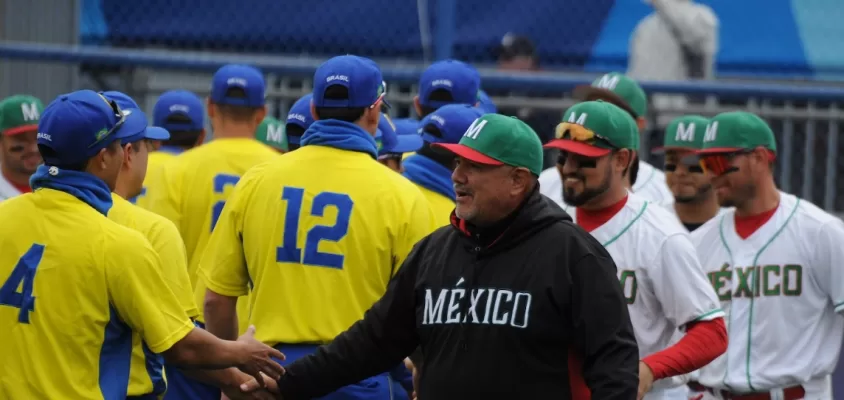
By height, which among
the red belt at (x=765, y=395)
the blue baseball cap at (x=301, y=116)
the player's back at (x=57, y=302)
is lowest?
the red belt at (x=765, y=395)

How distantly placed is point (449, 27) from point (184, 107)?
77.5 inches

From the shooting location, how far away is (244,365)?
4930 millimetres

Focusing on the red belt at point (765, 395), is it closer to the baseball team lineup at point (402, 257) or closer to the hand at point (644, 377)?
the baseball team lineup at point (402, 257)

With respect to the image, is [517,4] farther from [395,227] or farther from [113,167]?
[113,167]

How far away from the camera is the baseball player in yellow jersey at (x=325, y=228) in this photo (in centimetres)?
539

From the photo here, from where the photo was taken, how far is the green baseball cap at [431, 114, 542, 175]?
454 cm

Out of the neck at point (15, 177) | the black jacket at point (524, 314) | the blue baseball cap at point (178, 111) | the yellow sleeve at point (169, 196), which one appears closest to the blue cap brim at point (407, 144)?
the yellow sleeve at point (169, 196)

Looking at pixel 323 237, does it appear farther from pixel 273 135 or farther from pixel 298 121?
pixel 273 135

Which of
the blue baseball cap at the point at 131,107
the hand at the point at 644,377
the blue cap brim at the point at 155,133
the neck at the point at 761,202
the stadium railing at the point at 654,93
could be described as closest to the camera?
the hand at the point at 644,377

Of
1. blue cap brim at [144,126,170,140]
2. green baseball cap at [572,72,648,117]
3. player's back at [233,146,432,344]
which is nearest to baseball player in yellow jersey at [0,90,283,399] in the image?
player's back at [233,146,432,344]

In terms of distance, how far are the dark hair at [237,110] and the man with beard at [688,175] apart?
224cm

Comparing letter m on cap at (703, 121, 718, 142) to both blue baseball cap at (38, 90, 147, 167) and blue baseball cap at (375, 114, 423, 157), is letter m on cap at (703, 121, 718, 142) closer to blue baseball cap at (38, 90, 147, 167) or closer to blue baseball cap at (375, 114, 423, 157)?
blue baseball cap at (375, 114, 423, 157)

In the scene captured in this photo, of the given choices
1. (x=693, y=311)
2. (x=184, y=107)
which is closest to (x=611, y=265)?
(x=693, y=311)

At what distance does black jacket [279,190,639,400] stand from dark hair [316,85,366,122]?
1075 millimetres
